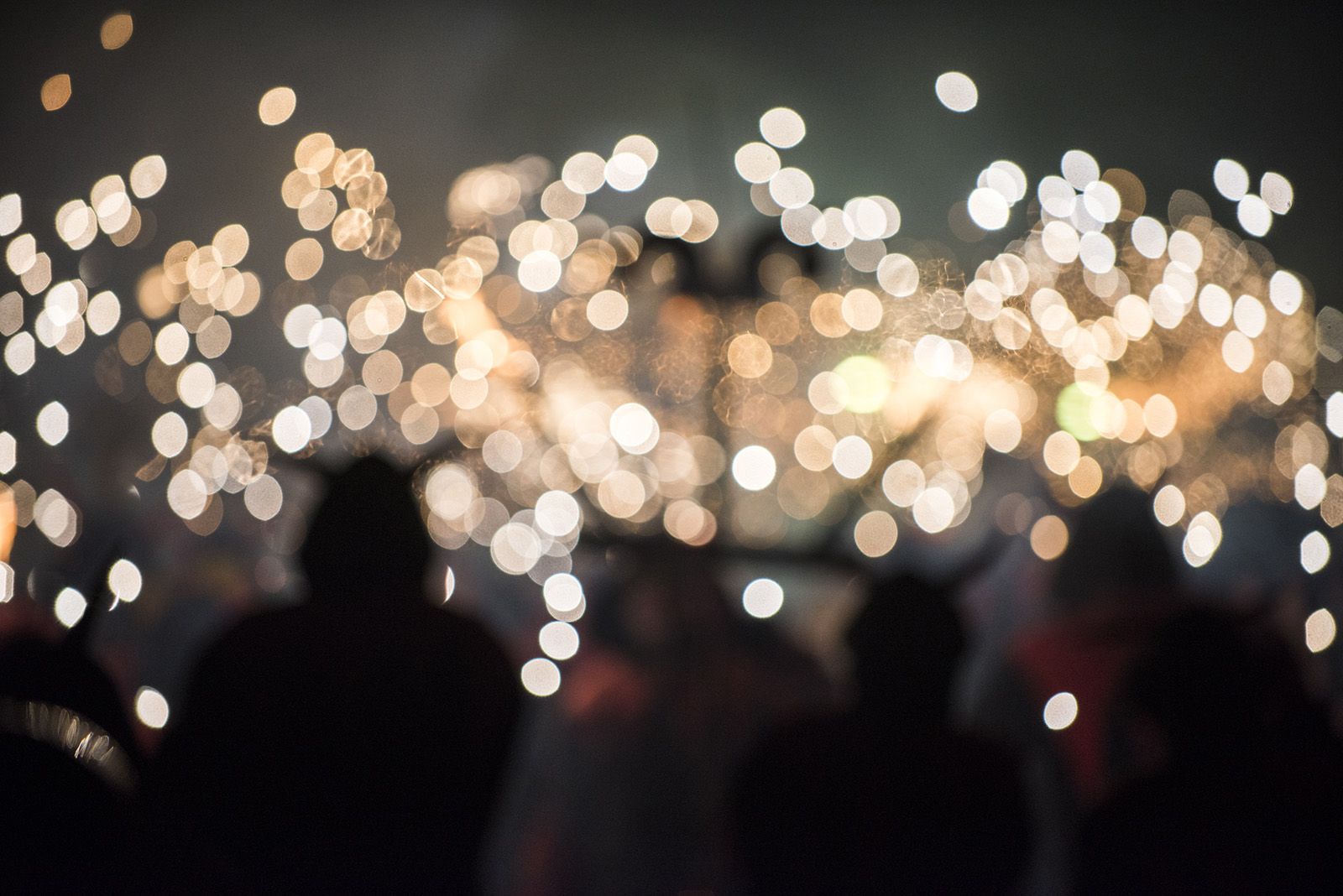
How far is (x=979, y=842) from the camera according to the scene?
1.37m

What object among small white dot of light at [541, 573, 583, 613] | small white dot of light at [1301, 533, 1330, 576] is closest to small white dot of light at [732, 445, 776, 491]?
small white dot of light at [541, 573, 583, 613]

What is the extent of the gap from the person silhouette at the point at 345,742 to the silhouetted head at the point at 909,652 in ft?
1.70

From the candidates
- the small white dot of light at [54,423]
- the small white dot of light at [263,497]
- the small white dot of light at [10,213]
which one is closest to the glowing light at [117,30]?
the small white dot of light at [10,213]

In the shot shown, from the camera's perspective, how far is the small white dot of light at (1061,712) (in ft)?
6.16

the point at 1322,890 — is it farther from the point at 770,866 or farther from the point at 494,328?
the point at 494,328

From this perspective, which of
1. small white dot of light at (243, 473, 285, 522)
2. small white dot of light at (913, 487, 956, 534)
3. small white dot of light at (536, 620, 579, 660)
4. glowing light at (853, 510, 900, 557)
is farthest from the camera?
glowing light at (853, 510, 900, 557)

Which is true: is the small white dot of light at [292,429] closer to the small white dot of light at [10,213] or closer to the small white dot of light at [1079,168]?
the small white dot of light at [10,213]

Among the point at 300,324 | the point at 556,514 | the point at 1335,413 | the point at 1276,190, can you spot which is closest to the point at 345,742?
the point at 300,324

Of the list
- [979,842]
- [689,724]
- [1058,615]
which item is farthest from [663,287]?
[979,842]

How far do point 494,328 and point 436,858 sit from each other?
1.62 m

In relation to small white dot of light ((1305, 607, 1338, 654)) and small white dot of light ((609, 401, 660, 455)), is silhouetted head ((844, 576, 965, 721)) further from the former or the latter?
small white dot of light ((609, 401, 660, 455))

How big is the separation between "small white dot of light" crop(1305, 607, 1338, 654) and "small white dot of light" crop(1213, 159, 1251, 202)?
1311mm

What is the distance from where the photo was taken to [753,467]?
13.1ft

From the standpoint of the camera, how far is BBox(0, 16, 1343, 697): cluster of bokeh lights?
2.61m
